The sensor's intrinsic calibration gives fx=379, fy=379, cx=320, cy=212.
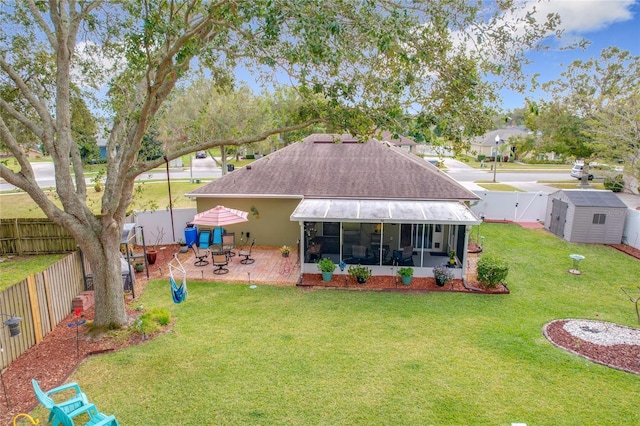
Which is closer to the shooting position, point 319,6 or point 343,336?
point 319,6

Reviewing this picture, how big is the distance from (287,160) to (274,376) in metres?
12.9

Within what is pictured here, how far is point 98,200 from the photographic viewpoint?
24656 mm

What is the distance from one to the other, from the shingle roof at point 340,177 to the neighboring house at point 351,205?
0.14ft

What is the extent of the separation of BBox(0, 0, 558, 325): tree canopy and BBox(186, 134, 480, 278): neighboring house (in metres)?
4.82

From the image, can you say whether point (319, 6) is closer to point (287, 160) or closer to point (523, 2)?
point (523, 2)

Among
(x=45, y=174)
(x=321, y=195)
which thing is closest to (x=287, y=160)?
(x=321, y=195)

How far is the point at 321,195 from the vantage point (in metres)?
16.1

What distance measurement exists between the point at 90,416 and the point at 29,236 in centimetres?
1326

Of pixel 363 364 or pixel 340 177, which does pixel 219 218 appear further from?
pixel 363 364

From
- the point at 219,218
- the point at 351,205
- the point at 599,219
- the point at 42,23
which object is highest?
the point at 42,23

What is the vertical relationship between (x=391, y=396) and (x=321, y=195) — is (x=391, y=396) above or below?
below

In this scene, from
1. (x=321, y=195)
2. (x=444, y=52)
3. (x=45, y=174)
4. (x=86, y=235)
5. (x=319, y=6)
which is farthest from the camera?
(x=45, y=174)

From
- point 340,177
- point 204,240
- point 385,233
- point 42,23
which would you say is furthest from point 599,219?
point 42,23

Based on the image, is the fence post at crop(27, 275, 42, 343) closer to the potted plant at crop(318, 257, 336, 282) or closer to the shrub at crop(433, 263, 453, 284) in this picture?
the potted plant at crop(318, 257, 336, 282)
